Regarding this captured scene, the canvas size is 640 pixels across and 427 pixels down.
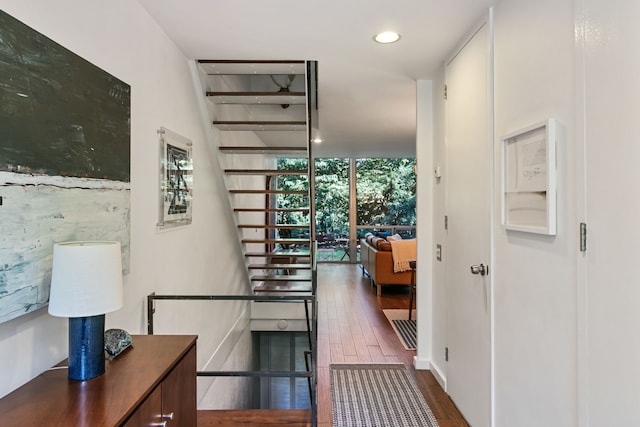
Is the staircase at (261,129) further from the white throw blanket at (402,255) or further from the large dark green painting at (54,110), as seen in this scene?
the white throw blanket at (402,255)

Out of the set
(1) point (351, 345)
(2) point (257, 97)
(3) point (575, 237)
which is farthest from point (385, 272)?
(3) point (575, 237)

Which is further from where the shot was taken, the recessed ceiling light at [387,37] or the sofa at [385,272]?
the sofa at [385,272]

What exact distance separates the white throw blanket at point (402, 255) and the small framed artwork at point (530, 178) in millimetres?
4341

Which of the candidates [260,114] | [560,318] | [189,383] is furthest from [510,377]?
[260,114]

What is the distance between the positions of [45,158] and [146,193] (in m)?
0.82

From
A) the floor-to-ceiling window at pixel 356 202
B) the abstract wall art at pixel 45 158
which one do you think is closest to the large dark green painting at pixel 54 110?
the abstract wall art at pixel 45 158

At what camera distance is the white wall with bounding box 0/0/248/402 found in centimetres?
127

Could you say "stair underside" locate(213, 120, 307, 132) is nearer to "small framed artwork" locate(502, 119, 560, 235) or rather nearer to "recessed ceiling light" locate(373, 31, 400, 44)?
"recessed ceiling light" locate(373, 31, 400, 44)

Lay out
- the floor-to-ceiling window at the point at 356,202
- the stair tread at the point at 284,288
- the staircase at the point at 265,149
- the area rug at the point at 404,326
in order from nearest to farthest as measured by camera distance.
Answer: the staircase at the point at 265,149 → the area rug at the point at 404,326 → the stair tread at the point at 284,288 → the floor-to-ceiling window at the point at 356,202

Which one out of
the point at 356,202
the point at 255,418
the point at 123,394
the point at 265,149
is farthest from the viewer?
the point at 356,202

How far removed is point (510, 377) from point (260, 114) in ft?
13.0

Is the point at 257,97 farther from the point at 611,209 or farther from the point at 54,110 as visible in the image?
the point at 611,209

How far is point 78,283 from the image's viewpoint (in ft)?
3.63

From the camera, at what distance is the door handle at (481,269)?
204cm
